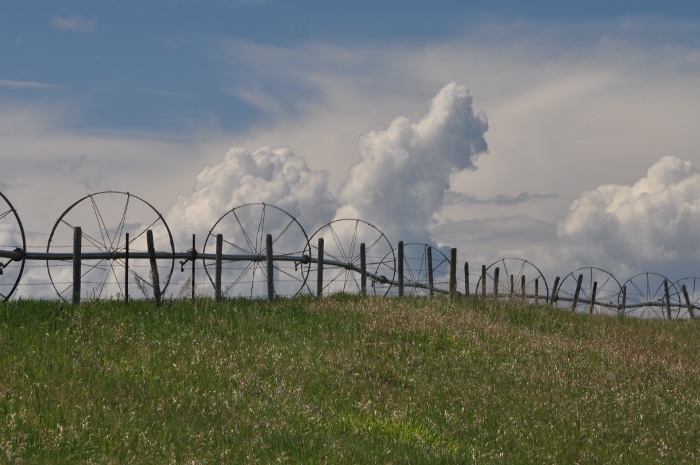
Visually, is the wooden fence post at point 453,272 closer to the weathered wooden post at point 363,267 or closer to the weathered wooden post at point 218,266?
the weathered wooden post at point 363,267

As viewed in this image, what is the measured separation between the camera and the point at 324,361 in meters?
13.9

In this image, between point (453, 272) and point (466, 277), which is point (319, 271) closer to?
point (453, 272)

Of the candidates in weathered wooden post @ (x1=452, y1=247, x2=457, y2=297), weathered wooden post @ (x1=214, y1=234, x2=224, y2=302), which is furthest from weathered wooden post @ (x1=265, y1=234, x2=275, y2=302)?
weathered wooden post @ (x1=452, y1=247, x2=457, y2=297)

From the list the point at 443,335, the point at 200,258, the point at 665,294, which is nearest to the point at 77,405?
the point at 443,335

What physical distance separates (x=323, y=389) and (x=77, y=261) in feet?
30.1

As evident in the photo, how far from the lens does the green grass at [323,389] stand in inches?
355

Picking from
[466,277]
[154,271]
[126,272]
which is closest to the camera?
[154,271]

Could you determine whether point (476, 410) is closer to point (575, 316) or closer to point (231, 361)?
point (231, 361)

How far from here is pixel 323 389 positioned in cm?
1212

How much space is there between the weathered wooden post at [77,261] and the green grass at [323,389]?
3.82ft

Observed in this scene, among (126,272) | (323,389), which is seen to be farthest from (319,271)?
(323,389)

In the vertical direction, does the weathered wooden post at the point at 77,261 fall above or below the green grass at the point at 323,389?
above

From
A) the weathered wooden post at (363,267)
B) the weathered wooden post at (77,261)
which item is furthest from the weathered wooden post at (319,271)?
the weathered wooden post at (77,261)

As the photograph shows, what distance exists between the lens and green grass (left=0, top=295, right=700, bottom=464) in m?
9.01
